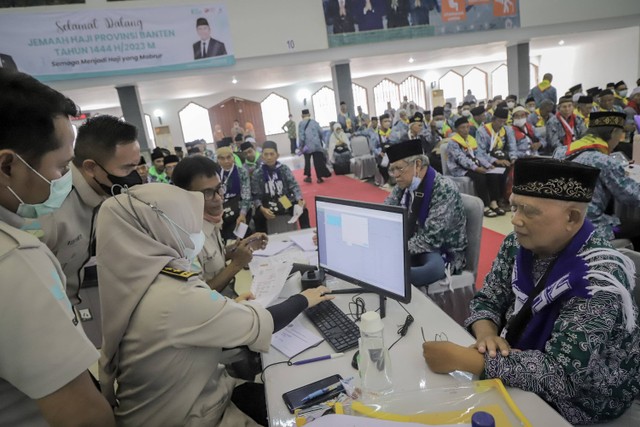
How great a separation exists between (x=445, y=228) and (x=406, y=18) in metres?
8.00

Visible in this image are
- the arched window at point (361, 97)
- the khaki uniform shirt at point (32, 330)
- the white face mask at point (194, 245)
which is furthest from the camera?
the arched window at point (361, 97)

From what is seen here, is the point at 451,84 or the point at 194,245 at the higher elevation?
the point at 451,84

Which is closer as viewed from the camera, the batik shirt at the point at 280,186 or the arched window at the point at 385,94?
the batik shirt at the point at 280,186

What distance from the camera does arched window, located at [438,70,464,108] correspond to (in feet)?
59.7

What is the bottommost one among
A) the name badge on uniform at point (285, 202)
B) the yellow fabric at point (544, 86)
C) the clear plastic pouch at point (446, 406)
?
the name badge on uniform at point (285, 202)

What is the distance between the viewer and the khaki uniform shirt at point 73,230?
177cm

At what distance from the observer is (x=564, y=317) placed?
1.04 meters

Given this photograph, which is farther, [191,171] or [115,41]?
[115,41]

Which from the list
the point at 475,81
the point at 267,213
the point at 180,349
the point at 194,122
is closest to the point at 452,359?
the point at 180,349

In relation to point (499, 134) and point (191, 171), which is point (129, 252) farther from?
point (499, 134)

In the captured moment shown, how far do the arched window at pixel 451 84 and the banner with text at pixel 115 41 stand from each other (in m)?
13.6

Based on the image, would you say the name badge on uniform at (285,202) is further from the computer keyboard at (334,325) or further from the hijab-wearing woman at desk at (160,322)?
the hijab-wearing woman at desk at (160,322)

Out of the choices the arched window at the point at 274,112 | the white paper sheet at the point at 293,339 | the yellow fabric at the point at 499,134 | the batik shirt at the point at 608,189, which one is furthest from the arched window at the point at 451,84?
the white paper sheet at the point at 293,339

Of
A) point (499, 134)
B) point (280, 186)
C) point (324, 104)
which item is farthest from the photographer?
point (324, 104)
